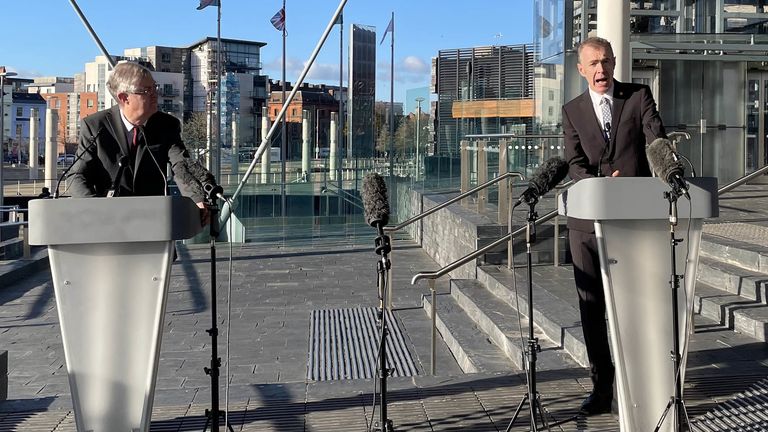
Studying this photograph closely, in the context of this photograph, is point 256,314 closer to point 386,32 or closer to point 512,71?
point 512,71

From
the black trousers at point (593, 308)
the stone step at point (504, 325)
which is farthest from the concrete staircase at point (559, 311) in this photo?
the black trousers at point (593, 308)

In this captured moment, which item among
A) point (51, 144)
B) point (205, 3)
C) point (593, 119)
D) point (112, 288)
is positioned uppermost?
point (205, 3)

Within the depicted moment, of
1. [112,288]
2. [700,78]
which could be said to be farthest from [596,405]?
[700,78]

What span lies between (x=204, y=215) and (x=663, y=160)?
182 centimetres

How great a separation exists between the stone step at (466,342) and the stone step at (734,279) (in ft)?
5.33

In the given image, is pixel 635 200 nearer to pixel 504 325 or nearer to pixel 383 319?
pixel 383 319

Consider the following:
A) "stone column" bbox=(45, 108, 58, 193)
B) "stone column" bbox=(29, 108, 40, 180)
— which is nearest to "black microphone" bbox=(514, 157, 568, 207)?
"stone column" bbox=(45, 108, 58, 193)

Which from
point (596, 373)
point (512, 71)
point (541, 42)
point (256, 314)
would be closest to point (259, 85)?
point (512, 71)

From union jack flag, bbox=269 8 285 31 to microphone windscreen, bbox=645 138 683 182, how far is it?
28.9m

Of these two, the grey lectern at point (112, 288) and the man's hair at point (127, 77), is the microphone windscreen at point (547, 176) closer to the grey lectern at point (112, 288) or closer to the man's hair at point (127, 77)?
the grey lectern at point (112, 288)

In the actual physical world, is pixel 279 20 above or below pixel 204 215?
above

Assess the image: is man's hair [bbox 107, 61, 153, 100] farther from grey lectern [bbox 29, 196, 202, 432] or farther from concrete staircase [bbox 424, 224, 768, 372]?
concrete staircase [bbox 424, 224, 768, 372]

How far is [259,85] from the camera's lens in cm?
6819

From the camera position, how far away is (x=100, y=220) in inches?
135
